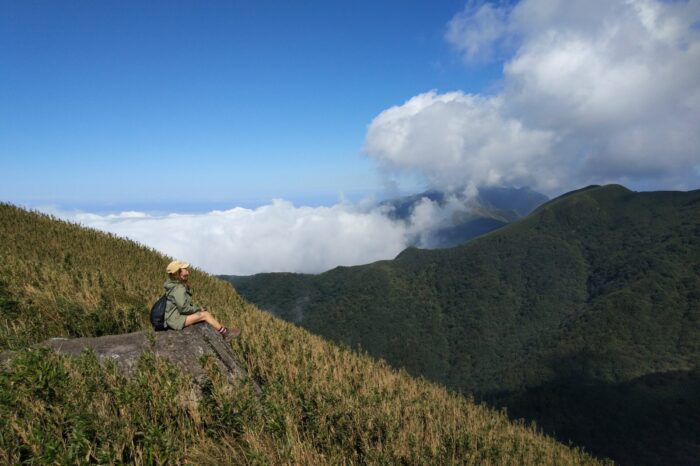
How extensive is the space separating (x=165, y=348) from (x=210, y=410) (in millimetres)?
1387

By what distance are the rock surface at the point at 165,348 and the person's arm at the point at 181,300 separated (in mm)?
577

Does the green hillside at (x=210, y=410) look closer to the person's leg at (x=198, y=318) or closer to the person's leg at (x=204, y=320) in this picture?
the person's leg at (x=204, y=320)

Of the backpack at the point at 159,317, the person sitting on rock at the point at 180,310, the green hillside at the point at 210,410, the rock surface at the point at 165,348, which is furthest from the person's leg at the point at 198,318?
the green hillside at the point at 210,410

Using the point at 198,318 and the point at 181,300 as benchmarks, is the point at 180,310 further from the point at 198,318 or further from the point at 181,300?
the point at 198,318

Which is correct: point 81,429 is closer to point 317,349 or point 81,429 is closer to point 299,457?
point 299,457

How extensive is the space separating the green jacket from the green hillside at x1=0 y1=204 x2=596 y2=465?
109 cm

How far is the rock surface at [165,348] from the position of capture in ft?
15.6

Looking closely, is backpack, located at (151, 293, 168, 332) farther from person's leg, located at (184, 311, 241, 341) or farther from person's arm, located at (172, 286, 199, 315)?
person's leg, located at (184, 311, 241, 341)

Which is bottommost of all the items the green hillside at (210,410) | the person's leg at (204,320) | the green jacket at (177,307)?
the green hillside at (210,410)

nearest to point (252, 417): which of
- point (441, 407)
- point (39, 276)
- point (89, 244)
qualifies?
point (441, 407)

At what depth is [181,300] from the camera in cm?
616

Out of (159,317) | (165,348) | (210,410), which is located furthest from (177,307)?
(210,410)

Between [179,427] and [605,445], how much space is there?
177 meters

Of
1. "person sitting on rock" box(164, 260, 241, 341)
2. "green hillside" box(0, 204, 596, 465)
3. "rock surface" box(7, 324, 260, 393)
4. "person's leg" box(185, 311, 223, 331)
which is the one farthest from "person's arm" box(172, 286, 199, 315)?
"green hillside" box(0, 204, 596, 465)
